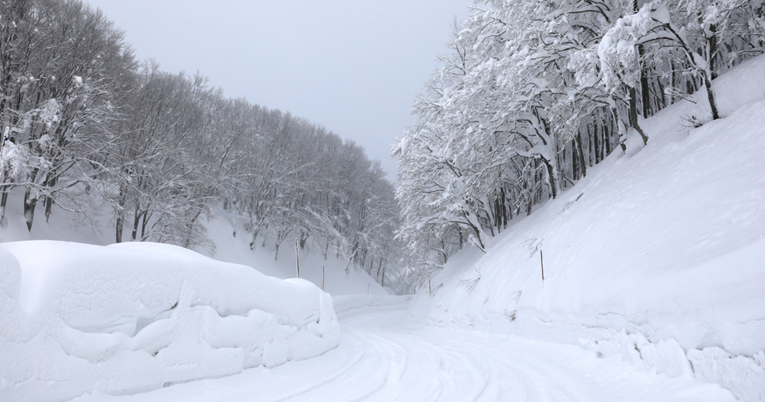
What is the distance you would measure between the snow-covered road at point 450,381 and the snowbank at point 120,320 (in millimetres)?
261

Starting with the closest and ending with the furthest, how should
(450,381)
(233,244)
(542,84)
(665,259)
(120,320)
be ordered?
(120,320) → (450,381) → (665,259) → (542,84) → (233,244)

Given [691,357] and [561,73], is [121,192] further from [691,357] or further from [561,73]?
[691,357]

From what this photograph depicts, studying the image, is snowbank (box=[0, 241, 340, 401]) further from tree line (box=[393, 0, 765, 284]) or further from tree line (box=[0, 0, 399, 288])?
tree line (box=[393, 0, 765, 284])

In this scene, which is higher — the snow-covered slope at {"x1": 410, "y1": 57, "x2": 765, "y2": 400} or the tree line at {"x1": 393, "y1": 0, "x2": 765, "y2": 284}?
the tree line at {"x1": 393, "y1": 0, "x2": 765, "y2": 284}

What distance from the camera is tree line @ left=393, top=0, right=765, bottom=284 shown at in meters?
10.4

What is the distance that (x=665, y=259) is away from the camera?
638 centimetres

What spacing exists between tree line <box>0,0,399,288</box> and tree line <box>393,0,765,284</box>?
12.1 meters

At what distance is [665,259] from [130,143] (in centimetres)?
2082

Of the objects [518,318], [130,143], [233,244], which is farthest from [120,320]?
[233,244]

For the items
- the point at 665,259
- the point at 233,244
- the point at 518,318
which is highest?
the point at 665,259

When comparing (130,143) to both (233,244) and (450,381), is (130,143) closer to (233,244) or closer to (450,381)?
(233,244)

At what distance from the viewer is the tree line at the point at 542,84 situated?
10.4 m

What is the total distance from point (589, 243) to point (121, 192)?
63.8 ft

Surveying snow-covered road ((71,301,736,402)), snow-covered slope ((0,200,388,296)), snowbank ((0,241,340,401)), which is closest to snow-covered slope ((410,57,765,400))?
snow-covered road ((71,301,736,402))
